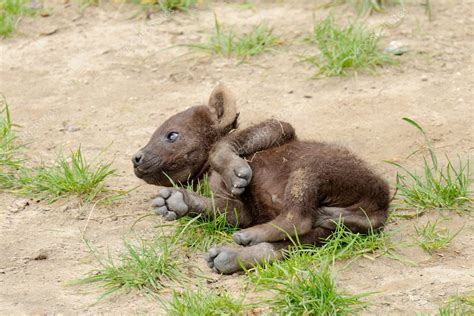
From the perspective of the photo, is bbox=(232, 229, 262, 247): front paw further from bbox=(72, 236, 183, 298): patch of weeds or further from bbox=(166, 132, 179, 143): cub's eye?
bbox=(166, 132, 179, 143): cub's eye

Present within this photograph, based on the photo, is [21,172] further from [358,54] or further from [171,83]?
[358,54]

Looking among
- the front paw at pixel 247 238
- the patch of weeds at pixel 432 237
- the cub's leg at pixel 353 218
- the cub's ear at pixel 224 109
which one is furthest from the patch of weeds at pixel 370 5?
the front paw at pixel 247 238

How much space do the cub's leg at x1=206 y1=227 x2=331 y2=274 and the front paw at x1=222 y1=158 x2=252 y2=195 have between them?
1.11 ft

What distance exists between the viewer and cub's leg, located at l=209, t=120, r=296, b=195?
202 inches

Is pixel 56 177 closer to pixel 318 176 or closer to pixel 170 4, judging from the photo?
pixel 318 176

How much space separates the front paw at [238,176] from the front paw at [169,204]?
271 millimetres

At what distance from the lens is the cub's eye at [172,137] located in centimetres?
565

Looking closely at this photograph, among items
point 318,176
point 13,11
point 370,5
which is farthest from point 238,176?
point 13,11

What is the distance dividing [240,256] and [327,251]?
0.45 meters

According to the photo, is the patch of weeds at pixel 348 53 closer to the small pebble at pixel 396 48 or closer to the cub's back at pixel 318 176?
the small pebble at pixel 396 48

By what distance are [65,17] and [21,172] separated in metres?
2.93

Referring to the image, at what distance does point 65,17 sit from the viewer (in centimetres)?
877

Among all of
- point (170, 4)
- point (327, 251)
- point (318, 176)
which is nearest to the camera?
point (327, 251)

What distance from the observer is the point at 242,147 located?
17.7ft
